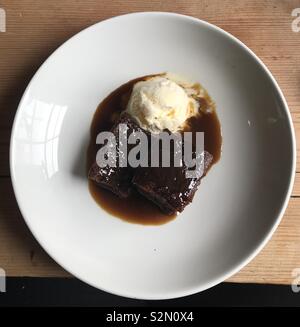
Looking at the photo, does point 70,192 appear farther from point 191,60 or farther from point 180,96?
point 191,60

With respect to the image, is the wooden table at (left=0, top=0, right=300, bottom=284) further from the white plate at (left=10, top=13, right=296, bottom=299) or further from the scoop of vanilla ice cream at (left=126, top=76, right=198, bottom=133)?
the scoop of vanilla ice cream at (left=126, top=76, right=198, bottom=133)

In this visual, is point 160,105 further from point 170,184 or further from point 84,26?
point 84,26

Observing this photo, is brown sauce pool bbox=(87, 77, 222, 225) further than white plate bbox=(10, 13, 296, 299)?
Yes

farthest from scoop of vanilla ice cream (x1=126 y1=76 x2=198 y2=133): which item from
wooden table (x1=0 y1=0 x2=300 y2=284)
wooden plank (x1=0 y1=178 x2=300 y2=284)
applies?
wooden plank (x1=0 y1=178 x2=300 y2=284)

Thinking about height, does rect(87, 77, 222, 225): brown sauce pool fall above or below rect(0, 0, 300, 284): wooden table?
below

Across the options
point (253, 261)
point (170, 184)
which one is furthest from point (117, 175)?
point (253, 261)

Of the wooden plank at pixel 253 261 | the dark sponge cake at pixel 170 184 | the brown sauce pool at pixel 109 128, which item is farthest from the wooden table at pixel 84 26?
the dark sponge cake at pixel 170 184
